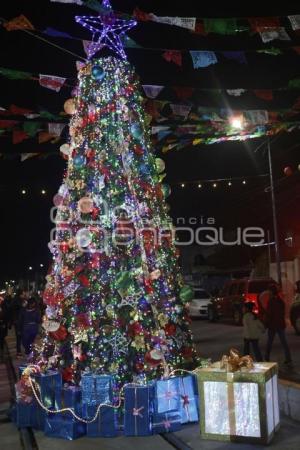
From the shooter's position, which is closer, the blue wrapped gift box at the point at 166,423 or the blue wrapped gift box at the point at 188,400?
the blue wrapped gift box at the point at 166,423

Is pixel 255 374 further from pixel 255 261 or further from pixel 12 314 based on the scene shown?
pixel 255 261

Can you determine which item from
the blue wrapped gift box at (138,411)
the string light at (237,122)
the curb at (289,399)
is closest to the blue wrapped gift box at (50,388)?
the blue wrapped gift box at (138,411)

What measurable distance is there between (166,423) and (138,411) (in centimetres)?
40

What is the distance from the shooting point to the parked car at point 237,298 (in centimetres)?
2044

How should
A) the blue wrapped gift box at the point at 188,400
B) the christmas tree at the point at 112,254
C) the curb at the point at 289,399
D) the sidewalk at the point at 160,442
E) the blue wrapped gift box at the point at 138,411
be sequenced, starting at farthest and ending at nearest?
1. the christmas tree at the point at 112,254
2. the blue wrapped gift box at the point at 188,400
3. the curb at the point at 289,399
4. the blue wrapped gift box at the point at 138,411
5. the sidewalk at the point at 160,442

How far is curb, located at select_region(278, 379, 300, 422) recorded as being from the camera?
6.71m

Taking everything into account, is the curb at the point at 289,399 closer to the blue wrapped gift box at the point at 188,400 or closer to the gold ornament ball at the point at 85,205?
the blue wrapped gift box at the point at 188,400

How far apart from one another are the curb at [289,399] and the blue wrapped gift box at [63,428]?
8.39 ft

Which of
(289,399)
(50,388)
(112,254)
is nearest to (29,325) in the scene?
(50,388)

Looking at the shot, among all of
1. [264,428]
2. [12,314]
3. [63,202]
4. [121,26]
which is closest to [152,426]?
[264,428]

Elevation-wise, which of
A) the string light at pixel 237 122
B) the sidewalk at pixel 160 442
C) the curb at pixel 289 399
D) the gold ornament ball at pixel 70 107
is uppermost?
the string light at pixel 237 122

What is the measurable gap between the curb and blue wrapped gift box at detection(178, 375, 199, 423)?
1.11 meters

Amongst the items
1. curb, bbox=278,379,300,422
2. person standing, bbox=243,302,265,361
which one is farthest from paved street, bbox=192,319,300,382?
curb, bbox=278,379,300,422

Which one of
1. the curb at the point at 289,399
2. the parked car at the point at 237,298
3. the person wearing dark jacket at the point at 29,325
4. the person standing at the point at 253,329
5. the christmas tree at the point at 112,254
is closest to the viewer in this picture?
the curb at the point at 289,399
